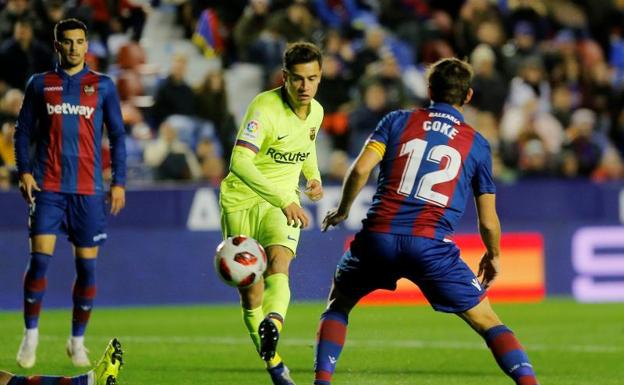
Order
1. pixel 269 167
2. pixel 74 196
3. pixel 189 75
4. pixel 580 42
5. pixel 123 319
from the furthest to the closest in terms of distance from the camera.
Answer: pixel 580 42 → pixel 189 75 → pixel 123 319 → pixel 74 196 → pixel 269 167

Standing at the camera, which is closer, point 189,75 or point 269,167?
point 269,167

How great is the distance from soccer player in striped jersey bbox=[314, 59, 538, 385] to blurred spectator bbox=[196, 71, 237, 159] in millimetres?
9566

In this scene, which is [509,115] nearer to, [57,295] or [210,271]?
[210,271]

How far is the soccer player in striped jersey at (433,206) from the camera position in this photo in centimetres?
743

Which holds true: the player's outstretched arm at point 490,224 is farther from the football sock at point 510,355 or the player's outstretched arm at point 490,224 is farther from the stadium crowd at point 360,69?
the stadium crowd at point 360,69

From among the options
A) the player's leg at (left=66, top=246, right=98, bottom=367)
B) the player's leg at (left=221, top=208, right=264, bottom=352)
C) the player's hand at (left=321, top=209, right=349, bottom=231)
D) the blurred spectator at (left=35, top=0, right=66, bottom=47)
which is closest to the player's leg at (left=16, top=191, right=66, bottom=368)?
the player's leg at (left=66, top=246, right=98, bottom=367)

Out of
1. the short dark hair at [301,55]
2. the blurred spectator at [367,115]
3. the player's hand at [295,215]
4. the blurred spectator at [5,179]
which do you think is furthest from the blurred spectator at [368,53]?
the player's hand at [295,215]

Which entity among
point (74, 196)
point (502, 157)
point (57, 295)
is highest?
point (74, 196)

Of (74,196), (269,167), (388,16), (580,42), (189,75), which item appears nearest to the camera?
(269,167)

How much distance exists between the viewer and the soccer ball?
8.11 m

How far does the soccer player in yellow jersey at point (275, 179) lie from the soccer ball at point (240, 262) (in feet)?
0.50

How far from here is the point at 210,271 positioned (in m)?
15.8

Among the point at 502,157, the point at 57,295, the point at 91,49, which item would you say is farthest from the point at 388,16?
the point at 57,295

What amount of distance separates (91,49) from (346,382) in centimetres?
805
